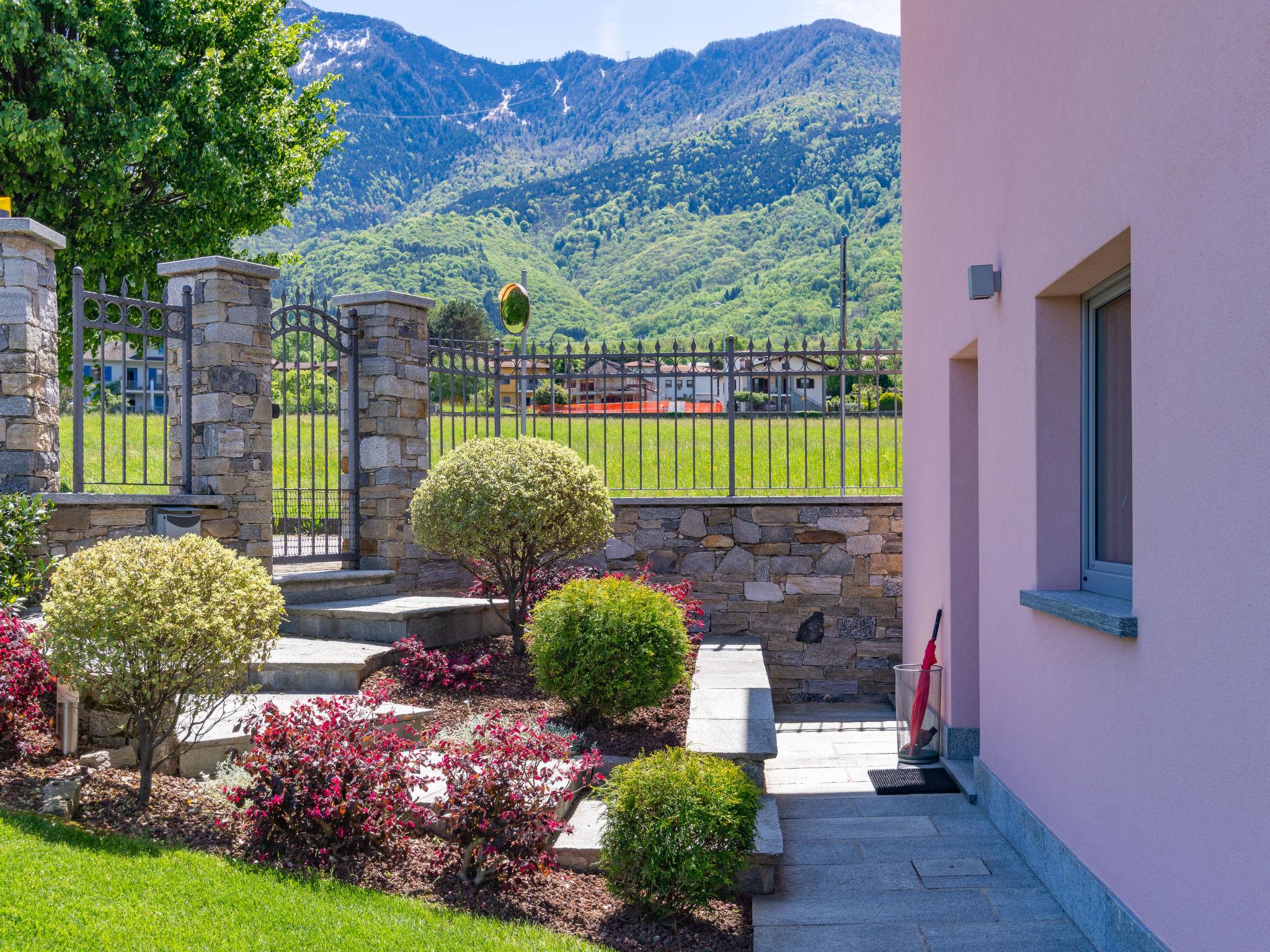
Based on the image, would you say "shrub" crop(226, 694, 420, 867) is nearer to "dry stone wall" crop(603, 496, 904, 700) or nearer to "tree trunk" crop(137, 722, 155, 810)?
"tree trunk" crop(137, 722, 155, 810)

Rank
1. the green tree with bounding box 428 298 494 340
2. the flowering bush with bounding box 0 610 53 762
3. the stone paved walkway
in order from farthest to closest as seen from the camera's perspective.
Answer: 1. the green tree with bounding box 428 298 494 340
2. the flowering bush with bounding box 0 610 53 762
3. the stone paved walkway

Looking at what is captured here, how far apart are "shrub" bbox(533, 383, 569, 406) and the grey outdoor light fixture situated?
4.84 meters

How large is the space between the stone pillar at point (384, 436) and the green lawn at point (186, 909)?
15.5 feet

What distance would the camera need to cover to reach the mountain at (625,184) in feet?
177

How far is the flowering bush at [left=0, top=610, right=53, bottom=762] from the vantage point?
4516 millimetres

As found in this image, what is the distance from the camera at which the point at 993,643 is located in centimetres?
512

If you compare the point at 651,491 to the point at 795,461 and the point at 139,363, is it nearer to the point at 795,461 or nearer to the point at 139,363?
the point at 795,461

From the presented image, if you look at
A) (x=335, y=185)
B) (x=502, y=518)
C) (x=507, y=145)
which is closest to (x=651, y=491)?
(x=502, y=518)

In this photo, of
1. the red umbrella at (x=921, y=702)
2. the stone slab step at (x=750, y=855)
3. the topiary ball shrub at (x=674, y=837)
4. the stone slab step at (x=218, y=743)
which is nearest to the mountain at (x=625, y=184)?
the stone slab step at (x=218, y=743)

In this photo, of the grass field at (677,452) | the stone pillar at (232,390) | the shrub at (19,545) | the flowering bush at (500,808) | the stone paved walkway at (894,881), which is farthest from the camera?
the grass field at (677,452)

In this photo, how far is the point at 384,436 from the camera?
863 centimetres

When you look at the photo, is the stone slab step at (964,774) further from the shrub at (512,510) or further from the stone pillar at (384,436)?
the stone pillar at (384,436)

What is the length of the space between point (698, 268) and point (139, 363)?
56986 mm

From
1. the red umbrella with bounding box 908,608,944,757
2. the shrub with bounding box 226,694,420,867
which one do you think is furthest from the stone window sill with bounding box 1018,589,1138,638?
the shrub with bounding box 226,694,420,867
